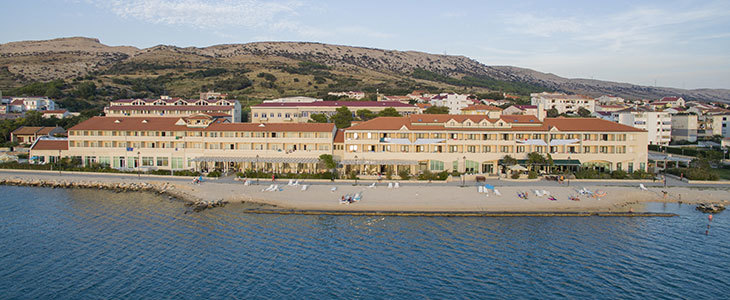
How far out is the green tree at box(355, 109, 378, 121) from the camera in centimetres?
6906

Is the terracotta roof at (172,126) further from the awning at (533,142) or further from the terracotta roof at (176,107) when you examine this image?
the awning at (533,142)

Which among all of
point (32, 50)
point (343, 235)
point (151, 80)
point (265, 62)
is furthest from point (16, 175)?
point (32, 50)

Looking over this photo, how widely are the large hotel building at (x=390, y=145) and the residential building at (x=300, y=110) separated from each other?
21171 mm

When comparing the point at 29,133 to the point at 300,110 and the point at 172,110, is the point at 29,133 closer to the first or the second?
the point at 172,110

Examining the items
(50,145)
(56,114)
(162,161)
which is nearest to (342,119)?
(162,161)

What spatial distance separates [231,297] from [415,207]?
17.3 m

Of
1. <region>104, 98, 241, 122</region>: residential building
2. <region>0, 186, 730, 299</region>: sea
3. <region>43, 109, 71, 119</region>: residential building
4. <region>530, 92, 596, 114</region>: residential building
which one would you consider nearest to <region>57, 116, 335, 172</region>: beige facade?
<region>0, 186, 730, 299</region>: sea

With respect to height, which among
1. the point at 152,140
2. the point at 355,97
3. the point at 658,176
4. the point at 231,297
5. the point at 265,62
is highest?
the point at 265,62

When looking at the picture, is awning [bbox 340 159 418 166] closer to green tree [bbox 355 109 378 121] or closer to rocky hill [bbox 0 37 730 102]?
green tree [bbox 355 109 378 121]

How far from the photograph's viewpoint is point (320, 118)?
6562 cm

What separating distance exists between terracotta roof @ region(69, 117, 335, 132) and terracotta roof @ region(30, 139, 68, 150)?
3.08 meters

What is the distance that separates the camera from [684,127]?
250ft

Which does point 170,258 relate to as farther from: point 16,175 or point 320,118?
point 320,118

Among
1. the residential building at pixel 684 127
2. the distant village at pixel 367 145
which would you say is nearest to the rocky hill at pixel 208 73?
the distant village at pixel 367 145
